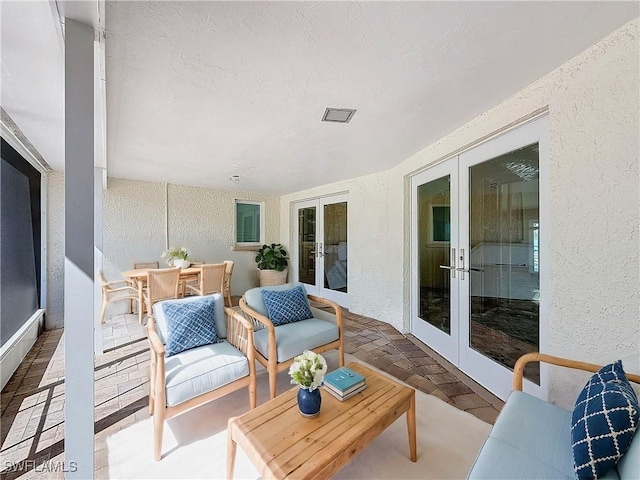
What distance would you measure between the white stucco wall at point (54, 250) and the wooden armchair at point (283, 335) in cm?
324

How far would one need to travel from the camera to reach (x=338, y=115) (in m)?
2.11

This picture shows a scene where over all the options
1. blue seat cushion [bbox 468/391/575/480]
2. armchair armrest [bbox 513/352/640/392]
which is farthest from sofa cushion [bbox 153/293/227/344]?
armchair armrest [bbox 513/352/640/392]

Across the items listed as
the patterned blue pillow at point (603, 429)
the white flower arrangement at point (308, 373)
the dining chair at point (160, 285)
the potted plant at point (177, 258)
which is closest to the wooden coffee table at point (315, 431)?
the white flower arrangement at point (308, 373)

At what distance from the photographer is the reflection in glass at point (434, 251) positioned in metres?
2.81

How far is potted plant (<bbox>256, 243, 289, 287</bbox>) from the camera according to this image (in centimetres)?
559

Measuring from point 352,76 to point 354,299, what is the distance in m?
3.40

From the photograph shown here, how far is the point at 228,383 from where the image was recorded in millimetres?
1805

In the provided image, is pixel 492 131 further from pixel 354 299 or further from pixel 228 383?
pixel 354 299

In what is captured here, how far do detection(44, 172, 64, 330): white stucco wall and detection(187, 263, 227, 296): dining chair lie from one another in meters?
1.68

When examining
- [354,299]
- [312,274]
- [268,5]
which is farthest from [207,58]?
[312,274]

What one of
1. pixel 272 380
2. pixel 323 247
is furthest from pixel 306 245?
pixel 272 380

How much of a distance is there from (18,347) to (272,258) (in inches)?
145

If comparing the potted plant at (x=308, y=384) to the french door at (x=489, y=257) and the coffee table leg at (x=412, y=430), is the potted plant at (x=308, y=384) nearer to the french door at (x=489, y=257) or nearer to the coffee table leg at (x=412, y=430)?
the coffee table leg at (x=412, y=430)

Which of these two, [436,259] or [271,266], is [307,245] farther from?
[436,259]
